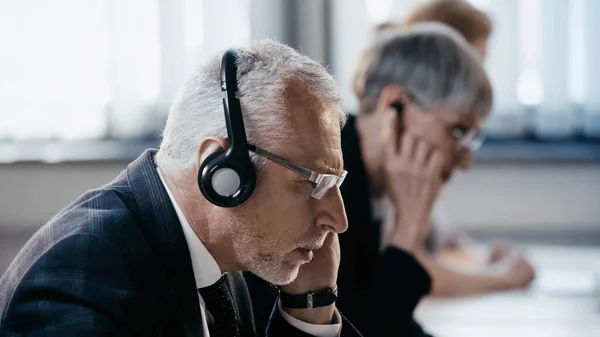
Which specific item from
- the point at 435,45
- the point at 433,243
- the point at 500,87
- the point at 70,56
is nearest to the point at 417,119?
the point at 435,45

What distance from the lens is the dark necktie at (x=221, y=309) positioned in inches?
34.0

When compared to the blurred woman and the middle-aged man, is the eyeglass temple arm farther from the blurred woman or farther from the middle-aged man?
the blurred woman

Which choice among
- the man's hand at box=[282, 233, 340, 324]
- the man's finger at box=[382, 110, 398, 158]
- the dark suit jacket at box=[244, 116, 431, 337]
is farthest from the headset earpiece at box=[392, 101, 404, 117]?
the man's hand at box=[282, 233, 340, 324]

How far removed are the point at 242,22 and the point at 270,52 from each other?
7.46ft

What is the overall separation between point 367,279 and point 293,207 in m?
0.51

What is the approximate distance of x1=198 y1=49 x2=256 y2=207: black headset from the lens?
790mm

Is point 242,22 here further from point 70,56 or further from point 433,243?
point 433,243

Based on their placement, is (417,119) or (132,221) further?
(417,119)

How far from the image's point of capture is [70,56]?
300cm

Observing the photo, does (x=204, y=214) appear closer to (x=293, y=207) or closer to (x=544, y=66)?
(x=293, y=207)

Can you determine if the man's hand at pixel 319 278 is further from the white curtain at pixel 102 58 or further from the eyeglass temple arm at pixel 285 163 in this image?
the white curtain at pixel 102 58

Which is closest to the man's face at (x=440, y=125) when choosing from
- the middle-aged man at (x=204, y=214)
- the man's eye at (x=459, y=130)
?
the man's eye at (x=459, y=130)

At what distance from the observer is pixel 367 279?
1.32m

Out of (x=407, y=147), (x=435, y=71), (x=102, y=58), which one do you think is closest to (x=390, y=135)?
(x=407, y=147)
